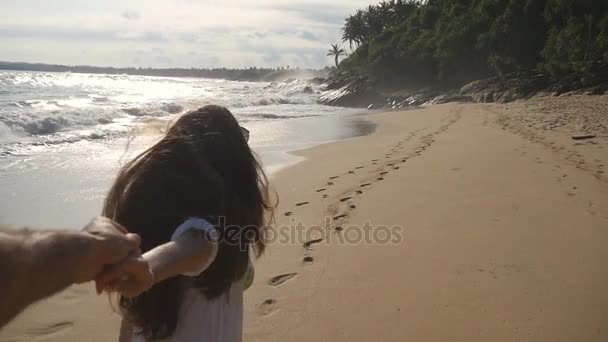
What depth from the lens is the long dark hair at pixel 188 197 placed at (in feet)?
4.42

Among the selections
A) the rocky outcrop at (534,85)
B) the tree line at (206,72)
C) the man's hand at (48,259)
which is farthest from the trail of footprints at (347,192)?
the tree line at (206,72)

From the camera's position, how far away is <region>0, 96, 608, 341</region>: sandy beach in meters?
2.77

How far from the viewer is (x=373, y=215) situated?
15.6ft

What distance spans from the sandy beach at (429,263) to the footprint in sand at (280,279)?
0.04 ft

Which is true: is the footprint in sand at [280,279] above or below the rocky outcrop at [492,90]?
below

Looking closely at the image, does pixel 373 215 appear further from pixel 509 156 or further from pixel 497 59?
pixel 497 59

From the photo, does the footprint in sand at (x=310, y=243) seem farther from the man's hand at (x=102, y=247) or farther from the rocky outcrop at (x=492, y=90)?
the rocky outcrop at (x=492, y=90)

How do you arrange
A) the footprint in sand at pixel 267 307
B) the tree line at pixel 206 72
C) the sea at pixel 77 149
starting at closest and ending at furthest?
1. the footprint in sand at pixel 267 307
2. the sea at pixel 77 149
3. the tree line at pixel 206 72

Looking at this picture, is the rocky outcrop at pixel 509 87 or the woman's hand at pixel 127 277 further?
the rocky outcrop at pixel 509 87

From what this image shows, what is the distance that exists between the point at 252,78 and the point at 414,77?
7797 centimetres

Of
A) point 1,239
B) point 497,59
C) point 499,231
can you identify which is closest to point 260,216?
point 1,239

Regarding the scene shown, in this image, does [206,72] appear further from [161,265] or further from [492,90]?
[161,265]

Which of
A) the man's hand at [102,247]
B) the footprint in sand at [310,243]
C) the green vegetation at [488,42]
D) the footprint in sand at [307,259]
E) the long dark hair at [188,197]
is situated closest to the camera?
the man's hand at [102,247]

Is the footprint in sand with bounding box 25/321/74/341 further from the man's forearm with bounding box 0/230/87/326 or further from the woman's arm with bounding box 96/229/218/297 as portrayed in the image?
the man's forearm with bounding box 0/230/87/326
